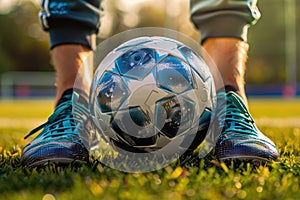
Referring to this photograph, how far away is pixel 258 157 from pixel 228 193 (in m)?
0.49

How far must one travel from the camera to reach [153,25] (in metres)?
31.2

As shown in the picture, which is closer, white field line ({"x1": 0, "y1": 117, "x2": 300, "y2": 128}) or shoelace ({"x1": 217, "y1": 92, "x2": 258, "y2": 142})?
shoelace ({"x1": 217, "y1": 92, "x2": 258, "y2": 142})

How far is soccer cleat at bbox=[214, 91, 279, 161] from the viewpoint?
1.75m

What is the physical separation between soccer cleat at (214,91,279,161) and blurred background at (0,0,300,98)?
588 inches

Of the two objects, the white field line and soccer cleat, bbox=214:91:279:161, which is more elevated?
soccer cleat, bbox=214:91:279:161

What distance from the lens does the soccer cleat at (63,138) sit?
1766mm

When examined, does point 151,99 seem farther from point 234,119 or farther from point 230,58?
point 230,58

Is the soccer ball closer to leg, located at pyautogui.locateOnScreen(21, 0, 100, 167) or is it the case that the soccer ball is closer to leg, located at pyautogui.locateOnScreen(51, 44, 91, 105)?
leg, located at pyautogui.locateOnScreen(21, 0, 100, 167)

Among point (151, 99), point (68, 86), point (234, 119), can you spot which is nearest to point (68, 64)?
point (68, 86)

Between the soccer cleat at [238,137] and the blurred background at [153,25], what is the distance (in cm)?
1493

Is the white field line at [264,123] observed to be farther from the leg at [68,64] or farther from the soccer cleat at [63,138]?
the soccer cleat at [63,138]

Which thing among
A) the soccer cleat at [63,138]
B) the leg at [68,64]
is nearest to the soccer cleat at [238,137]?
the soccer cleat at [63,138]

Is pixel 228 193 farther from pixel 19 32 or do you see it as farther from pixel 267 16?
pixel 19 32

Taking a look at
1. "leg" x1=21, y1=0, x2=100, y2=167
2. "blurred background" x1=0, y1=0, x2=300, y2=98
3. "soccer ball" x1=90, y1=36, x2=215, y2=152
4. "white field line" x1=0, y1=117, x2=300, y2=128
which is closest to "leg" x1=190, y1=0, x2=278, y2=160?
"soccer ball" x1=90, y1=36, x2=215, y2=152
